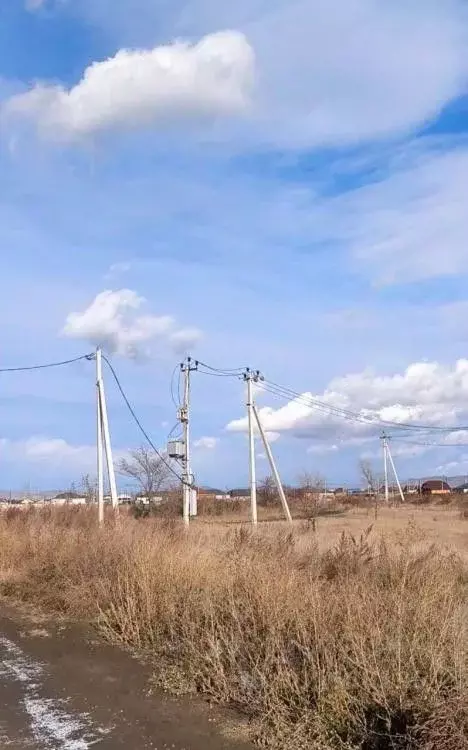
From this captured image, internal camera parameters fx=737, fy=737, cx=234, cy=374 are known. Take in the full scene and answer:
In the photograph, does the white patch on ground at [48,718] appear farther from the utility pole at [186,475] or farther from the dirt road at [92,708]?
the utility pole at [186,475]

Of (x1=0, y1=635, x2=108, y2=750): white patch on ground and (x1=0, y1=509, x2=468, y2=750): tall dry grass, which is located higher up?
(x1=0, y1=509, x2=468, y2=750): tall dry grass

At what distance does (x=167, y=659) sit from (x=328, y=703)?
10.0ft

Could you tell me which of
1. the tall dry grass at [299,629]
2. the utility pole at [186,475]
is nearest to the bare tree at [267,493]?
the utility pole at [186,475]

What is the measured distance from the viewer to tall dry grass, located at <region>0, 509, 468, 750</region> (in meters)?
5.01

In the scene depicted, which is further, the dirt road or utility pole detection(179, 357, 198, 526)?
utility pole detection(179, 357, 198, 526)

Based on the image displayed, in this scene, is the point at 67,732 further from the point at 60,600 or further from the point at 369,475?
the point at 369,475

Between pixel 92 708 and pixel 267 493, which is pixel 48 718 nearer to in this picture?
pixel 92 708

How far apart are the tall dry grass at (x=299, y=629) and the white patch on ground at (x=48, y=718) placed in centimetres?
109

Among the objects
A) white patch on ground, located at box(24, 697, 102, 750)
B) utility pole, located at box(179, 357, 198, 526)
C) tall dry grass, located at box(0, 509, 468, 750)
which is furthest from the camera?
utility pole, located at box(179, 357, 198, 526)

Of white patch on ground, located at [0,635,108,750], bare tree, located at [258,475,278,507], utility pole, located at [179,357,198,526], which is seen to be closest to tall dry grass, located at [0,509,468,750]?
white patch on ground, located at [0,635,108,750]

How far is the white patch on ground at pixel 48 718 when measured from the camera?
18.4ft

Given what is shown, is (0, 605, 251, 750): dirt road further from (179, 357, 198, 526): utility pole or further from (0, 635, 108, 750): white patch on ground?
(179, 357, 198, 526): utility pole

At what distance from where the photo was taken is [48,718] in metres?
6.23

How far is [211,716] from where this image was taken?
20.1 feet
